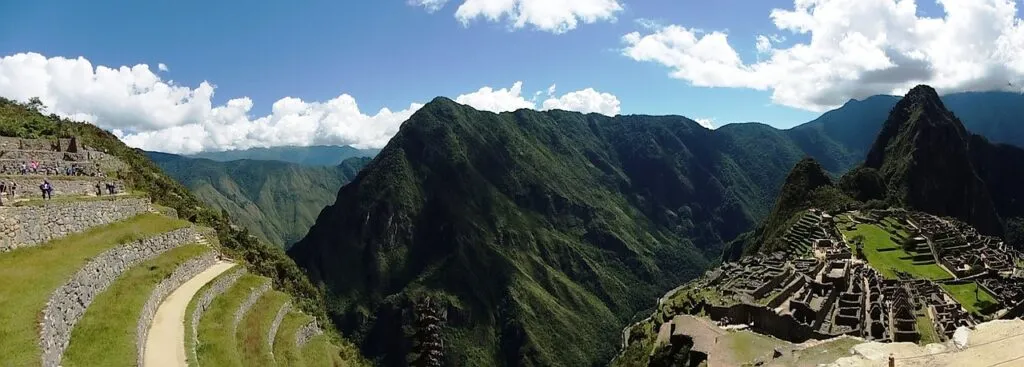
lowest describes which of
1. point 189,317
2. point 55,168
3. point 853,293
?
point 853,293

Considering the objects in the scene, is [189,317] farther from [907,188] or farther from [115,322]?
[907,188]

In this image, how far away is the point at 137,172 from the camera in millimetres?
45031

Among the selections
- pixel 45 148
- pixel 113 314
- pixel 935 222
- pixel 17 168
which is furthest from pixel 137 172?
pixel 935 222

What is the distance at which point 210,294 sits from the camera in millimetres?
28781

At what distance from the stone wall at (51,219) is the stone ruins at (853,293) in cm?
4234

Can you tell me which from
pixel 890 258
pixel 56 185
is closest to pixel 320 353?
pixel 56 185

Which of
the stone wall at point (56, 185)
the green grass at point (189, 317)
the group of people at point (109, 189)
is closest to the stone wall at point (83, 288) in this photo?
the green grass at point (189, 317)

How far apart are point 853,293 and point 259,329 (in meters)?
47.4

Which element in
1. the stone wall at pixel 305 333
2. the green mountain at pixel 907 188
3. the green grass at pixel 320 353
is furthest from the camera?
the green mountain at pixel 907 188

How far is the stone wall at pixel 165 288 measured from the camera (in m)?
21.5

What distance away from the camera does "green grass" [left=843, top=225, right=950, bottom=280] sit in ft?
245

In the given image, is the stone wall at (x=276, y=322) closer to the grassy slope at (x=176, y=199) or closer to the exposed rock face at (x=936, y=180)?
the grassy slope at (x=176, y=199)

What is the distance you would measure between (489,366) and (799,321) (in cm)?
15646

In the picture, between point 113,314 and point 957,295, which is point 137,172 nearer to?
point 113,314
